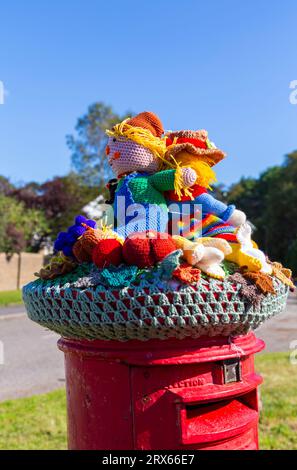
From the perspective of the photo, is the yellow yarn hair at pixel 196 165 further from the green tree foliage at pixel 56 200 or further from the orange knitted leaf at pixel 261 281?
the green tree foliage at pixel 56 200

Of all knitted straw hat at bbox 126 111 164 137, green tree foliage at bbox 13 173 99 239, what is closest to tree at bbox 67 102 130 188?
green tree foliage at bbox 13 173 99 239

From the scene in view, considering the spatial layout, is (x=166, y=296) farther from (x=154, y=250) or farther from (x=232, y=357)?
(x=232, y=357)

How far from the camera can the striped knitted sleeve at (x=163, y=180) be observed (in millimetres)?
1448

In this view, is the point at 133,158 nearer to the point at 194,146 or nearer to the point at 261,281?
the point at 194,146

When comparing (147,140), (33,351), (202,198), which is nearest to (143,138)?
(147,140)

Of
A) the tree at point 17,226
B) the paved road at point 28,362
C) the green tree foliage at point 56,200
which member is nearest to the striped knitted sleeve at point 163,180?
the paved road at point 28,362

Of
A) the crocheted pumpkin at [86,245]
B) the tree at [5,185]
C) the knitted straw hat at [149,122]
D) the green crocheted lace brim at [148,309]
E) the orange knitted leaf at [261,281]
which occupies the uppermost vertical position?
the tree at [5,185]

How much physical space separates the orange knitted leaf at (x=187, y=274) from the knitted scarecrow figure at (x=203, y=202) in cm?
21

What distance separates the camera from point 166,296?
3.81ft

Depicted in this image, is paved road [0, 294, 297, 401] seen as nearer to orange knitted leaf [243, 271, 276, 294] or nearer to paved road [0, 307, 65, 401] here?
paved road [0, 307, 65, 401]

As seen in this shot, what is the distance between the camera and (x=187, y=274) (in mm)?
1169

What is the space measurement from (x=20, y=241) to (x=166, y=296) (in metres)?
17.5

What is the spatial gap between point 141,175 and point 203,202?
0.22m
